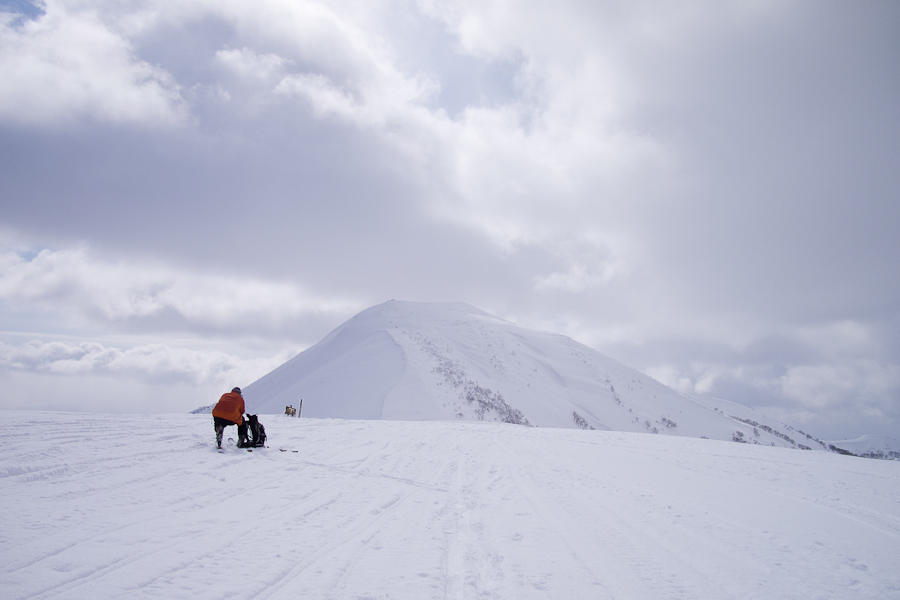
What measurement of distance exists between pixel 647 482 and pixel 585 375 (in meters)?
43.1

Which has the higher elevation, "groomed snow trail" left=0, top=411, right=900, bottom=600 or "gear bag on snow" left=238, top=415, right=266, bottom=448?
"gear bag on snow" left=238, top=415, right=266, bottom=448

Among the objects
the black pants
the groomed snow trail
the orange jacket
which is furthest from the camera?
the orange jacket

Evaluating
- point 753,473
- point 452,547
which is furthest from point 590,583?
point 753,473

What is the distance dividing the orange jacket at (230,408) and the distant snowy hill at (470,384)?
18515mm

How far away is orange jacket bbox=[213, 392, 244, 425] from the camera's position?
10.3m

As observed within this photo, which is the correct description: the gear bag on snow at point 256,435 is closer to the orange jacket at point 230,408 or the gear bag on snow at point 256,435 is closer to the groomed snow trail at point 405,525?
the groomed snow trail at point 405,525

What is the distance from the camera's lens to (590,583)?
4191mm

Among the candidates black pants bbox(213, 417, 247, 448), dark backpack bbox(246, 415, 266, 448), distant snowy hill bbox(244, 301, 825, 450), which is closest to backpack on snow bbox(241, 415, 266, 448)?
dark backpack bbox(246, 415, 266, 448)

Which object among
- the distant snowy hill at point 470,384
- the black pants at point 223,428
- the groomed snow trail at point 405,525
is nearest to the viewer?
the groomed snow trail at point 405,525

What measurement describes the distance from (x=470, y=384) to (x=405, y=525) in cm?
3235

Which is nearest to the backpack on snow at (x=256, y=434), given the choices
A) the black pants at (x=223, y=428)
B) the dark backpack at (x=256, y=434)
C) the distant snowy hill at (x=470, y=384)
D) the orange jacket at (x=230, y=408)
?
the dark backpack at (x=256, y=434)

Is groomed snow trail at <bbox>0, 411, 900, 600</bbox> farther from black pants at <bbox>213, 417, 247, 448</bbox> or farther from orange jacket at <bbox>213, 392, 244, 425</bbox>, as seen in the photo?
orange jacket at <bbox>213, 392, 244, 425</bbox>

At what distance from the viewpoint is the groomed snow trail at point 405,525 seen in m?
4.05

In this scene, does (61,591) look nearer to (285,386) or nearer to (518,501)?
(518,501)
